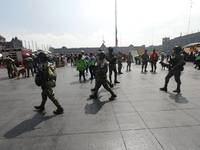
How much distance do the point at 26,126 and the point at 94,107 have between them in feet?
5.78

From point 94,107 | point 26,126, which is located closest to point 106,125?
point 94,107

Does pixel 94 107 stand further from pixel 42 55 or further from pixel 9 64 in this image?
pixel 9 64

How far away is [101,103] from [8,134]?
242cm

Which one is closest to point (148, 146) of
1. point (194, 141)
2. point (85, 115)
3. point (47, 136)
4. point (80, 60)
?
point (194, 141)

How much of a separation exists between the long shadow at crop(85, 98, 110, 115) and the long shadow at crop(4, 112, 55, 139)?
103 cm

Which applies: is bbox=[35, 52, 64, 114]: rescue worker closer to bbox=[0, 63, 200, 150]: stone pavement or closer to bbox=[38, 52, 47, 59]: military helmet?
bbox=[38, 52, 47, 59]: military helmet

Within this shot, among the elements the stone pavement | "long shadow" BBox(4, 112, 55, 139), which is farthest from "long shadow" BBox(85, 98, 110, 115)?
"long shadow" BBox(4, 112, 55, 139)

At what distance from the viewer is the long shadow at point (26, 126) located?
7.93 feet

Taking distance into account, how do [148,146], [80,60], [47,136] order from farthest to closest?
[80,60] → [47,136] → [148,146]

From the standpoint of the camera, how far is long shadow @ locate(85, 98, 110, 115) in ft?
10.7

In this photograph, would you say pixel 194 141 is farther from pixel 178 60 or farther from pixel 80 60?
pixel 80 60

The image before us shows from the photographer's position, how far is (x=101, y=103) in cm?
382

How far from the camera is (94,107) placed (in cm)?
354

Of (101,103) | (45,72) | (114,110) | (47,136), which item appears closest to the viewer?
(47,136)
